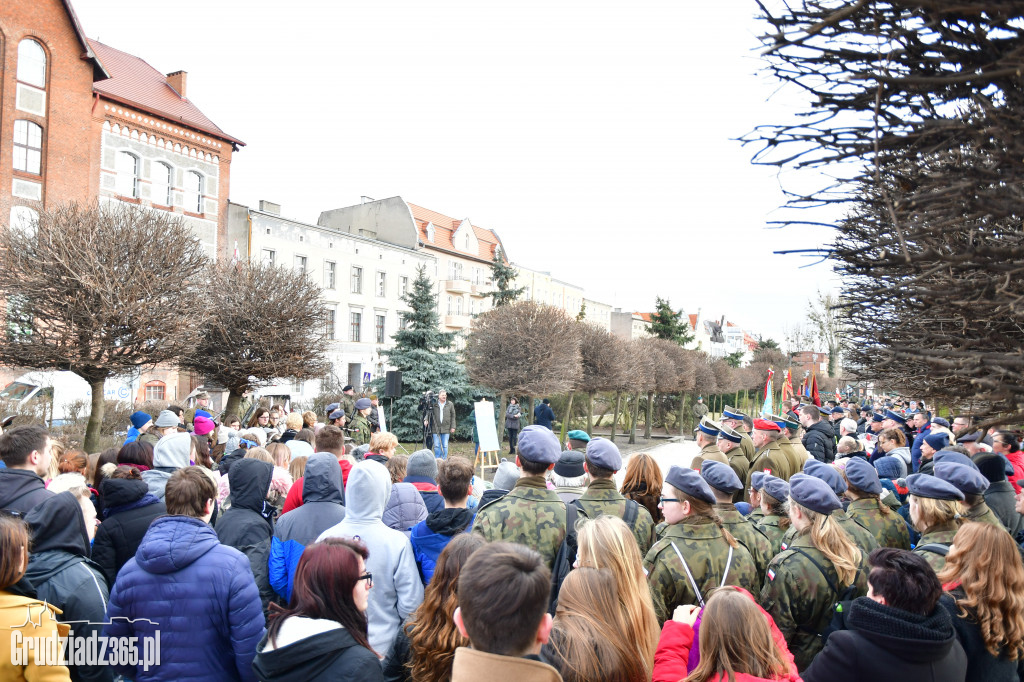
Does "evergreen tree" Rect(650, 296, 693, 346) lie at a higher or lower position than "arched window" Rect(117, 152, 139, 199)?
lower

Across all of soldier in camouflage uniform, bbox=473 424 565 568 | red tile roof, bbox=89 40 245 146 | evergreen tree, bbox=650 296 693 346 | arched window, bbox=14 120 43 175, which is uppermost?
red tile roof, bbox=89 40 245 146

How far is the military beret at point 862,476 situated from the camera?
491 centimetres

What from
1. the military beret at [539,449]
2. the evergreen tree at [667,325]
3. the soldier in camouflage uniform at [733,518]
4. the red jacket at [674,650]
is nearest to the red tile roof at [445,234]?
the evergreen tree at [667,325]

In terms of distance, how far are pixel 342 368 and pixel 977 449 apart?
3494cm

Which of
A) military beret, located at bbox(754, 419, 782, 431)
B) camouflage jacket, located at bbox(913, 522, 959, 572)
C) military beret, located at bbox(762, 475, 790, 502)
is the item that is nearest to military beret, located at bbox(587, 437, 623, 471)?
military beret, located at bbox(762, 475, 790, 502)

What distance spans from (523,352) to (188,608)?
20.0 metres

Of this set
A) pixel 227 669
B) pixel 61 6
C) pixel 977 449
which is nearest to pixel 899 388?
pixel 977 449

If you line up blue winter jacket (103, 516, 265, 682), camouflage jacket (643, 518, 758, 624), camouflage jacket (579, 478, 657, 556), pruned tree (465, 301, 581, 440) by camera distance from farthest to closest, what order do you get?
pruned tree (465, 301, 581, 440), camouflage jacket (579, 478, 657, 556), camouflage jacket (643, 518, 758, 624), blue winter jacket (103, 516, 265, 682)

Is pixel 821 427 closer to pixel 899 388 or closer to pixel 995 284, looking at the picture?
pixel 899 388

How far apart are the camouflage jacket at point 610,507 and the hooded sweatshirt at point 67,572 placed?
2896 millimetres

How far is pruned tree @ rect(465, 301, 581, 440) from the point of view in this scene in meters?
23.0

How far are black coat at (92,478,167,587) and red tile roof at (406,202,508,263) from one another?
44.1 meters

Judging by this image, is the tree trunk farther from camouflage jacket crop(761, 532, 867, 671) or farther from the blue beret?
camouflage jacket crop(761, 532, 867, 671)

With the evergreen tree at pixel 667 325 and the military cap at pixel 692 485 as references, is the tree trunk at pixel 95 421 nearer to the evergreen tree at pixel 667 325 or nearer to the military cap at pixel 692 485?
the military cap at pixel 692 485
